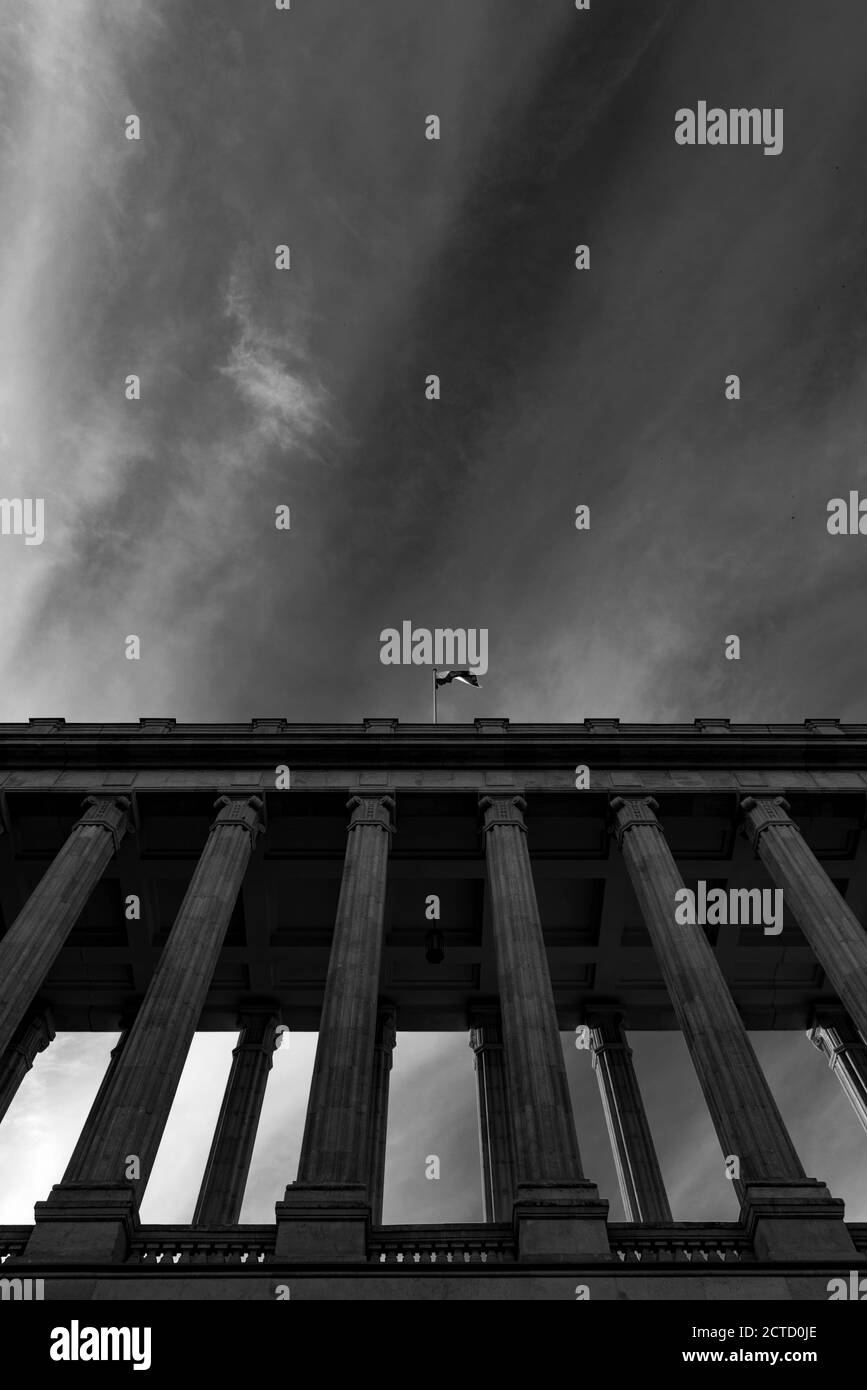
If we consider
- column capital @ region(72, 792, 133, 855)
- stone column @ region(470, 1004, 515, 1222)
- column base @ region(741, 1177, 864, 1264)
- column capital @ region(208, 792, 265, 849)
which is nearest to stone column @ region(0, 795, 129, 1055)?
column capital @ region(72, 792, 133, 855)

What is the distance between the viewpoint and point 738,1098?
2131 cm

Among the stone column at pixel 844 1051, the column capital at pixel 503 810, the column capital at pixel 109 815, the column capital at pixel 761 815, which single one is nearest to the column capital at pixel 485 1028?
the column capital at pixel 503 810

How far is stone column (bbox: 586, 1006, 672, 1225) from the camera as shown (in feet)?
94.1

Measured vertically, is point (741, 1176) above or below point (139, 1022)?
below

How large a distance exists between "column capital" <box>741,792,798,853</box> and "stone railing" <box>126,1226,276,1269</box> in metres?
19.9

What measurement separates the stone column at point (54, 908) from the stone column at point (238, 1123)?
25.7 feet

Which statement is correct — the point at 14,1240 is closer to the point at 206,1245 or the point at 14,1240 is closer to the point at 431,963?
the point at 206,1245

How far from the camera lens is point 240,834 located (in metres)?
30.3

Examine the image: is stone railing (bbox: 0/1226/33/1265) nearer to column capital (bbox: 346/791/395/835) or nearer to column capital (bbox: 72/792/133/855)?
column capital (bbox: 72/792/133/855)

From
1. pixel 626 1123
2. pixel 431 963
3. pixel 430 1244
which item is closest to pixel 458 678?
pixel 431 963

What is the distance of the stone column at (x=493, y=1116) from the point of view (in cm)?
2820
